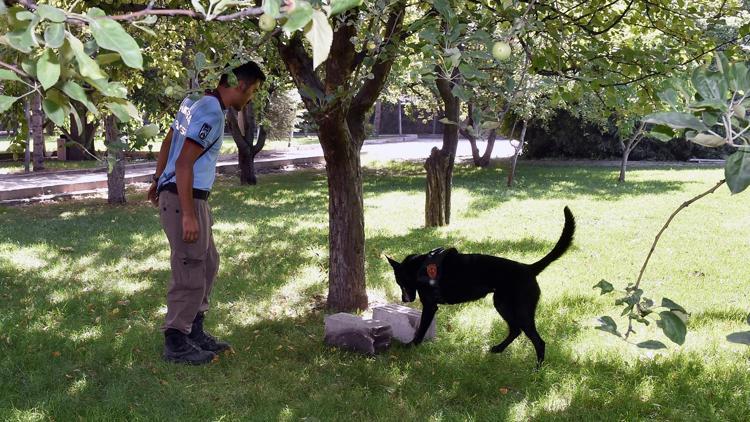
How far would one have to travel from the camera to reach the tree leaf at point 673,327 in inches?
84.1

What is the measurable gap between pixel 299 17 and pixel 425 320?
4162 millimetres

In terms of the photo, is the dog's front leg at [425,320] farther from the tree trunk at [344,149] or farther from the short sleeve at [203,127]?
the short sleeve at [203,127]

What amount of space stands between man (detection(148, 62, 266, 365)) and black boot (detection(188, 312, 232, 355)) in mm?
150

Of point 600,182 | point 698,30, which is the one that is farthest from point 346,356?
point 600,182

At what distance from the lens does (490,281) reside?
4.84 metres

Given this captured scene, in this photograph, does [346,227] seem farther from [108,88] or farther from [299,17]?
[299,17]

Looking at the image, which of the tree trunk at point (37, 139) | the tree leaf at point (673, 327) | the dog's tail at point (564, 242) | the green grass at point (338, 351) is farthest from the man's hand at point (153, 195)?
the tree trunk at point (37, 139)

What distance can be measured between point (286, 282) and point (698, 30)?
463 centimetres

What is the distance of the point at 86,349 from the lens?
5297mm

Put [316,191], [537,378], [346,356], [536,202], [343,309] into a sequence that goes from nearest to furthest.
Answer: [537,378] → [346,356] → [343,309] → [536,202] → [316,191]

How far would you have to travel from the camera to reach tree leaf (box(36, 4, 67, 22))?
3.82ft

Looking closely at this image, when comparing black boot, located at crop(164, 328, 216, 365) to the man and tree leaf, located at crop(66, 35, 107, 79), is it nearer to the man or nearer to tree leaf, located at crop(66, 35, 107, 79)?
the man

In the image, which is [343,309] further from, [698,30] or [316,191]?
[316,191]

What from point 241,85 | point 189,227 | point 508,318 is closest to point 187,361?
point 189,227
